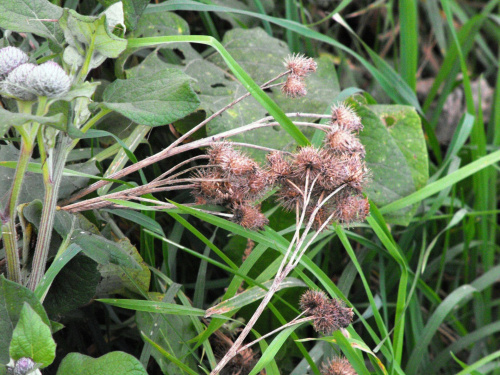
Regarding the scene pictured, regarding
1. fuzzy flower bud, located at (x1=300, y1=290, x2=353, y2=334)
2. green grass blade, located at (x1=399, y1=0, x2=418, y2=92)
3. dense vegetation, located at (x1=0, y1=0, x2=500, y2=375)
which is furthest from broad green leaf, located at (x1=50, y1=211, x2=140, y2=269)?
green grass blade, located at (x1=399, y1=0, x2=418, y2=92)

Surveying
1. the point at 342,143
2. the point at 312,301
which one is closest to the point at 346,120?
the point at 342,143

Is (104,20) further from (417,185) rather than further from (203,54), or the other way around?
(417,185)

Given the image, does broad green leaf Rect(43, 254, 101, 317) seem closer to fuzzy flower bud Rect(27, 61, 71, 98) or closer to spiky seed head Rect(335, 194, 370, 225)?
fuzzy flower bud Rect(27, 61, 71, 98)

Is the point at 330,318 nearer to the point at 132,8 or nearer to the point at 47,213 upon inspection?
the point at 47,213

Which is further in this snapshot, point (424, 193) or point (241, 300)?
point (424, 193)

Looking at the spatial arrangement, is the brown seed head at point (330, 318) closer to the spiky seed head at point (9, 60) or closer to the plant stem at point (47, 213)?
the plant stem at point (47, 213)

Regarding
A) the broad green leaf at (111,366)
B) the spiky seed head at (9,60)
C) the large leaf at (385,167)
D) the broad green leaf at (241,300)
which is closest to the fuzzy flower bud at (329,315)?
the broad green leaf at (241,300)
